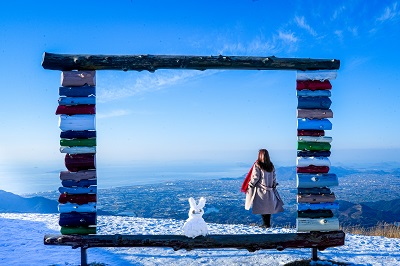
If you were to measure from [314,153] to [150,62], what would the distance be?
3444 millimetres

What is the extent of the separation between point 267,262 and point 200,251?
1.66 meters

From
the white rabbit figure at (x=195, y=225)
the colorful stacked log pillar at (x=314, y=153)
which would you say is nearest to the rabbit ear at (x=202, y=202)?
the white rabbit figure at (x=195, y=225)

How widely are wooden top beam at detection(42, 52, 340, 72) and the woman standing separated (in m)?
3.27

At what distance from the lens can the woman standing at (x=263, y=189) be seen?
1012 centimetres

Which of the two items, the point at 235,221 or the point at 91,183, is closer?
the point at 91,183

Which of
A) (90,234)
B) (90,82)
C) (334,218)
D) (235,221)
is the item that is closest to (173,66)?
(90,82)

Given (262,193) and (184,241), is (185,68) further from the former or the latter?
(262,193)

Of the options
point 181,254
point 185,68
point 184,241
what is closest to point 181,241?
point 184,241

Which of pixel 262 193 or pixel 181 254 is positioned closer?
pixel 181 254

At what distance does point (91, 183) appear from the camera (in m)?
7.48

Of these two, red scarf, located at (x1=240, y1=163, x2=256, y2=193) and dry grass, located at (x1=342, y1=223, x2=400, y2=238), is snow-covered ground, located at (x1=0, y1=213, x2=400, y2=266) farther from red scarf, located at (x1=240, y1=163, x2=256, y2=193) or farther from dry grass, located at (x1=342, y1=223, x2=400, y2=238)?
red scarf, located at (x1=240, y1=163, x2=256, y2=193)

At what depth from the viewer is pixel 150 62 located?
7.36m

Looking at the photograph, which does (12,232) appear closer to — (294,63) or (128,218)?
(128,218)

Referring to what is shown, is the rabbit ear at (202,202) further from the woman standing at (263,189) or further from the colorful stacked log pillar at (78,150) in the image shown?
the woman standing at (263,189)
